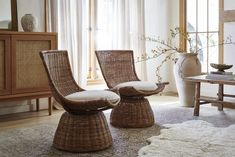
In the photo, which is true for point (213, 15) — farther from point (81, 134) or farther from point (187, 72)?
point (81, 134)

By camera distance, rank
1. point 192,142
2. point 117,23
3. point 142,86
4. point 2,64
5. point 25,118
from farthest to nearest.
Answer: point 117,23 → point 25,118 → point 2,64 → point 142,86 → point 192,142

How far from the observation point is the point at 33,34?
13.6 feet

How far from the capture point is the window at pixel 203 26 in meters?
5.57

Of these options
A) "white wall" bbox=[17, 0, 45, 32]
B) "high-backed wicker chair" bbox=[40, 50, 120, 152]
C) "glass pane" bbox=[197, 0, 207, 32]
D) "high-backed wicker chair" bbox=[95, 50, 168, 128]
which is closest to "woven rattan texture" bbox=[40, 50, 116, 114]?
"high-backed wicker chair" bbox=[40, 50, 120, 152]

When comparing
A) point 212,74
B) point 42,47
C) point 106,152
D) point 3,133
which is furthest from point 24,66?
point 212,74

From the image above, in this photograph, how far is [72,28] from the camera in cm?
487

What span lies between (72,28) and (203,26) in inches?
86.3

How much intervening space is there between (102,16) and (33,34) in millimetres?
1634

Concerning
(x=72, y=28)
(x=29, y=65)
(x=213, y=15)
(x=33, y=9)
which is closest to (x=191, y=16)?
(x=213, y=15)

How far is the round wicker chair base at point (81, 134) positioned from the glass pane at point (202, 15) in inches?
134

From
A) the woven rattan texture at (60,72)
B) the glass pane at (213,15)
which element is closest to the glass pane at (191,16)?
the glass pane at (213,15)

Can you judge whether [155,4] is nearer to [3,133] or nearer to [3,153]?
[3,133]

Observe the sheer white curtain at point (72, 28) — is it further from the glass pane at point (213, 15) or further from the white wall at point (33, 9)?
the glass pane at point (213, 15)

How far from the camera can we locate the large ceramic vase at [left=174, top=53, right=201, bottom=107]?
4.86 meters
